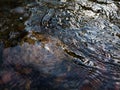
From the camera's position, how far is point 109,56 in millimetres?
3537

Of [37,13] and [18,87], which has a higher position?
[37,13]

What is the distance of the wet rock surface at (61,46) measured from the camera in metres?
3.32

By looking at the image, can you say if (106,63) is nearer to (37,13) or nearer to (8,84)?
(8,84)

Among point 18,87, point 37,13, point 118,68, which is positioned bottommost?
point 18,87

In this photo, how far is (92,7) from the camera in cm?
458

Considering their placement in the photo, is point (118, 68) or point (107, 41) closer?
point (118, 68)

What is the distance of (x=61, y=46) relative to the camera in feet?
12.2

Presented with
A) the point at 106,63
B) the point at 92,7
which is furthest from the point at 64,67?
the point at 92,7

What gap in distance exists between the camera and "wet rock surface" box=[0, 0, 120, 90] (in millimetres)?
3316

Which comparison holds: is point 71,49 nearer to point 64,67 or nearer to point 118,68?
point 64,67

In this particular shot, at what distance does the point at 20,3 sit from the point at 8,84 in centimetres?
214

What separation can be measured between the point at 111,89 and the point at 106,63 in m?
0.43

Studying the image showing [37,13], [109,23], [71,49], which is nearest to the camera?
[71,49]

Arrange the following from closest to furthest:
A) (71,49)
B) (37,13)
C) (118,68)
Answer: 1. (118,68)
2. (71,49)
3. (37,13)
